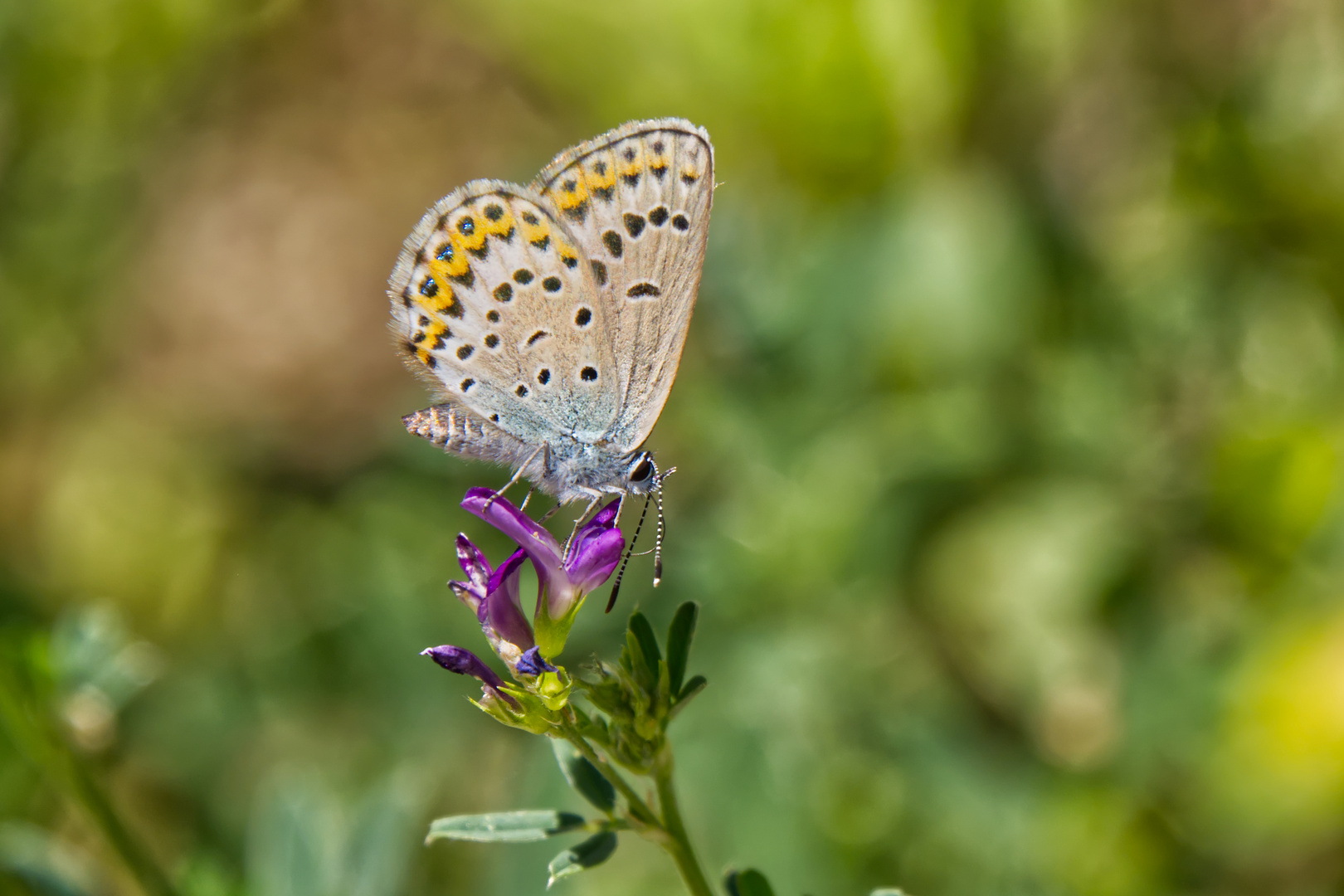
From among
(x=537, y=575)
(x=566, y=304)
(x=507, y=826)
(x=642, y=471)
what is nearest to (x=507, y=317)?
(x=566, y=304)

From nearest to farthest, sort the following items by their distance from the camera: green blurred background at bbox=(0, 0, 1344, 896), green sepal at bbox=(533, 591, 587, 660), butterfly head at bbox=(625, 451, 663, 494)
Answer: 1. green sepal at bbox=(533, 591, 587, 660)
2. butterfly head at bbox=(625, 451, 663, 494)
3. green blurred background at bbox=(0, 0, 1344, 896)

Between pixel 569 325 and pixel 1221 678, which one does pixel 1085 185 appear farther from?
pixel 569 325

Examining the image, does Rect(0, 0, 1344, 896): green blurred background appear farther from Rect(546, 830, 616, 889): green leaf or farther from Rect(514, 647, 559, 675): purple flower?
Rect(514, 647, 559, 675): purple flower

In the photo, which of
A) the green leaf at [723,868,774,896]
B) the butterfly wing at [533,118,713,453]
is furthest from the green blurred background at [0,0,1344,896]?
the green leaf at [723,868,774,896]

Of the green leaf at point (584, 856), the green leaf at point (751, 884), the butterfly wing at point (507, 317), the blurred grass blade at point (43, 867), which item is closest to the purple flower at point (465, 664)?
the green leaf at point (584, 856)

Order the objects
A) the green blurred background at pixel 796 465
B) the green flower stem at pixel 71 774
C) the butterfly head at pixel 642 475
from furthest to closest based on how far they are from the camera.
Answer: the green blurred background at pixel 796 465, the butterfly head at pixel 642 475, the green flower stem at pixel 71 774

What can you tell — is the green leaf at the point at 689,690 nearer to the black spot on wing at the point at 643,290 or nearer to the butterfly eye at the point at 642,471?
the butterfly eye at the point at 642,471

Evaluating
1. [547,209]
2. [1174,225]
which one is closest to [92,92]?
[547,209]
